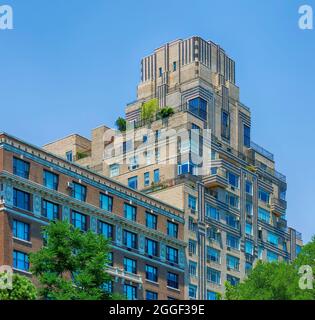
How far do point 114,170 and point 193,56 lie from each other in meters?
16.0

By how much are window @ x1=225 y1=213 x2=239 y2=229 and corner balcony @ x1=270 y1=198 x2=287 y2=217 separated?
25.2 ft

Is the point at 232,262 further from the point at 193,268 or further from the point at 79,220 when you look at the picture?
the point at 79,220

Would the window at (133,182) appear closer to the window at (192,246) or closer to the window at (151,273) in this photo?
the window at (192,246)

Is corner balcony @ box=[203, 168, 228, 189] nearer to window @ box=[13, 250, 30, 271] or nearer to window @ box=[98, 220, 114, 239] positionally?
window @ box=[98, 220, 114, 239]

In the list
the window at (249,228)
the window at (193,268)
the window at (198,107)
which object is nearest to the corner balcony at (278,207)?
the window at (249,228)

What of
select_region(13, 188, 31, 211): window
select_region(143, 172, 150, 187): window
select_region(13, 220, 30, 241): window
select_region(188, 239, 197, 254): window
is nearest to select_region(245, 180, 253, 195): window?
select_region(143, 172, 150, 187): window

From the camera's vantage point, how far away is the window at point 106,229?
281 feet

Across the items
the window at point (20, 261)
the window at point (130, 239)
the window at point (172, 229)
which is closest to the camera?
the window at point (20, 261)

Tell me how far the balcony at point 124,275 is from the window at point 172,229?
292 inches

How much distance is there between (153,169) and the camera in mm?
102875

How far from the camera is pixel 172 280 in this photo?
92938 millimetres
